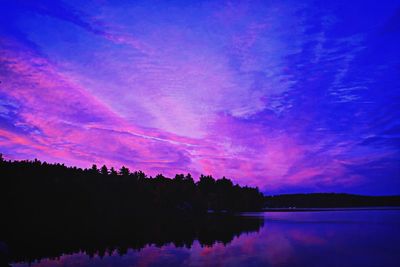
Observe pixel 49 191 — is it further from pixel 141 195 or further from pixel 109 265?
pixel 109 265

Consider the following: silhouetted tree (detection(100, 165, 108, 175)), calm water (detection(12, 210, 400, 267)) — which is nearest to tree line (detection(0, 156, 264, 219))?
silhouetted tree (detection(100, 165, 108, 175))

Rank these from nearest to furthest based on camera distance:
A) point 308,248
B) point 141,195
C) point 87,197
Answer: point 308,248 < point 87,197 < point 141,195

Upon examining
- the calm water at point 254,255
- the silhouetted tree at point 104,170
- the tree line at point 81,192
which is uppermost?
the silhouetted tree at point 104,170

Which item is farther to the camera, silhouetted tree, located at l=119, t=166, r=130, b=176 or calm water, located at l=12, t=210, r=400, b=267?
silhouetted tree, located at l=119, t=166, r=130, b=176

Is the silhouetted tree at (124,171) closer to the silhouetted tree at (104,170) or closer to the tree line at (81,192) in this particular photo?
the tree line at (81,192)

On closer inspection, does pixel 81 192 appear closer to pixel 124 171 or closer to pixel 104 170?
pixel 104 170

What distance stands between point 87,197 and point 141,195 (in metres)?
32.3

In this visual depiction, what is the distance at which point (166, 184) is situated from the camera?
16275cm

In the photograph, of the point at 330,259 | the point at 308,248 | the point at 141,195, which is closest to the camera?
the point at 330,259

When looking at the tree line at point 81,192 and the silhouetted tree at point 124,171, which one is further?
the silhouetted tree at point 124,171

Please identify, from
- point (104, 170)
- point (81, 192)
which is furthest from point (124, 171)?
point (81, 192)

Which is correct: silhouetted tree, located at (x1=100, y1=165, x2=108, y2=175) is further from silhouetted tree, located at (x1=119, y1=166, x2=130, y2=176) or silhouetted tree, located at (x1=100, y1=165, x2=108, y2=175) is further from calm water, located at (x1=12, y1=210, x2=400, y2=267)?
calm water, located at (x1=12, y1=210, x2=400, y2=267)

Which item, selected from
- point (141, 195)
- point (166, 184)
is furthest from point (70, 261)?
point (166, 184)

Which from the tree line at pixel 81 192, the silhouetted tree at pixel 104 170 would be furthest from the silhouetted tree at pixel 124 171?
the silhouetted tree at pixel 104 170
